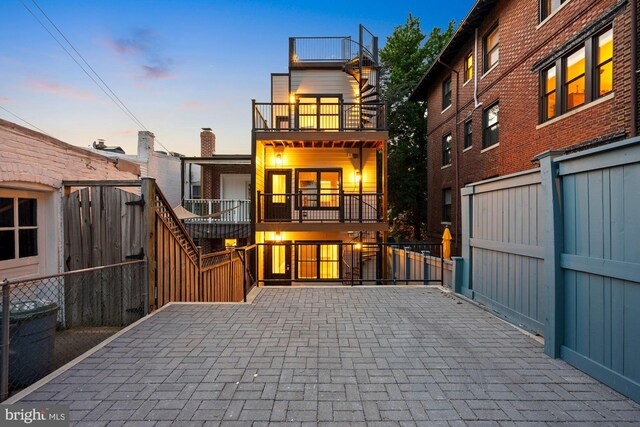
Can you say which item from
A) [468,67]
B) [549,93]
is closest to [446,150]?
[468,67]

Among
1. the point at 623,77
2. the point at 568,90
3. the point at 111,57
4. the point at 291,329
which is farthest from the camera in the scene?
the point at 111,57

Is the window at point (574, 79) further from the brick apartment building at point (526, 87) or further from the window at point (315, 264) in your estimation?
the window at point (315, 264)

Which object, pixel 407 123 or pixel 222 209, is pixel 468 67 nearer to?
pixel 407 123

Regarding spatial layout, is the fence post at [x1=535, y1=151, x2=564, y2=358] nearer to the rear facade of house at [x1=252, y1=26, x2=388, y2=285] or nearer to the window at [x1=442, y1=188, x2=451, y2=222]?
the rear facade of house at [x1=252, y1=26, x2=388, y2=285]

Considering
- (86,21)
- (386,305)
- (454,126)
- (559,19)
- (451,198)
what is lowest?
(386,305)

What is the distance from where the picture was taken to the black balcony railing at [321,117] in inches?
445

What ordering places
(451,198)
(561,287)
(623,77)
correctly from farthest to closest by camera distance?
(451,198) < (623,77) < (561,287)

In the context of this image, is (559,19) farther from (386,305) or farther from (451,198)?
(386,305)

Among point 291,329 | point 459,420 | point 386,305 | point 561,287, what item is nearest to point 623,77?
point 561,287

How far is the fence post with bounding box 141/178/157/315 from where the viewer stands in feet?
16.8

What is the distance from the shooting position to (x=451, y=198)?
49.1 feet

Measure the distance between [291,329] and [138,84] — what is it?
92.1 ft

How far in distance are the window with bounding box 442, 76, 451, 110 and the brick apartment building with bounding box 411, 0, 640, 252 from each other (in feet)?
0.19

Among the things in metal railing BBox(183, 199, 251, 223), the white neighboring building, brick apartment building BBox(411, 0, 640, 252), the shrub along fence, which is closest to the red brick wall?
brick apartment building BBox(411, 0, 640, 252)
